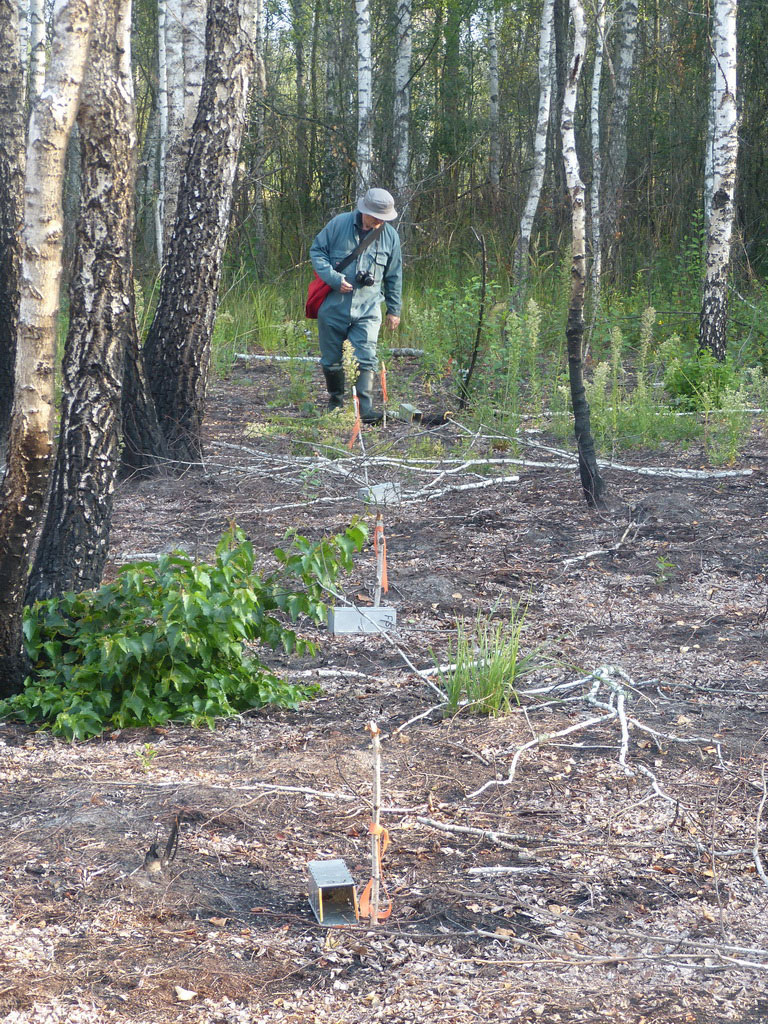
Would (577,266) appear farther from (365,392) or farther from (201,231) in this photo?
(201,231)

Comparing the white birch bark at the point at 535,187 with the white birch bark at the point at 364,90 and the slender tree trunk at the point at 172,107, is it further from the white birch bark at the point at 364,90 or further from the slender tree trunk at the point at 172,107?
the slender tree trunk at the point at 172,107

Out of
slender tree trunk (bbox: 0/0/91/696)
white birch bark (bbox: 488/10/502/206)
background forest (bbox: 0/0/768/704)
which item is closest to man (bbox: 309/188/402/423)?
background forest (bbox: 0/0/768/704)

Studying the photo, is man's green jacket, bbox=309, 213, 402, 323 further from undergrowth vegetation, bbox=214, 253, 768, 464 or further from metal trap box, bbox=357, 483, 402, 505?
metal trap box, bbox=357, 483, 402, 505

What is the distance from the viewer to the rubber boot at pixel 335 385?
778 centimetres

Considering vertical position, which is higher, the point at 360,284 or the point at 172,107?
the point at 172,107

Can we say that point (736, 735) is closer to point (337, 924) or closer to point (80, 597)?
point (337, 924)

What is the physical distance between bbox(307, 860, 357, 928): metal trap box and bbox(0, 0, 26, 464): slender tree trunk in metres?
5.16

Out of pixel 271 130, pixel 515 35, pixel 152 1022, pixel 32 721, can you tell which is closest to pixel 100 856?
pixel 152 1022

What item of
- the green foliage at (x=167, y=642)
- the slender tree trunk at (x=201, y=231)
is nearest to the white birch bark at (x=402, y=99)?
the slender tree trunk at (x=201, y=231)

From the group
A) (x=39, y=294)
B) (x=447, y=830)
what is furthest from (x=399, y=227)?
(x=447, y=830)

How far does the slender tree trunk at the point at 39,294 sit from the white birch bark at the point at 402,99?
1158 cm

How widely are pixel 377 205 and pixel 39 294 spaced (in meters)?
4.63

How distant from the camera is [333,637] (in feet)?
14.0

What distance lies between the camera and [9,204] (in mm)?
6832
